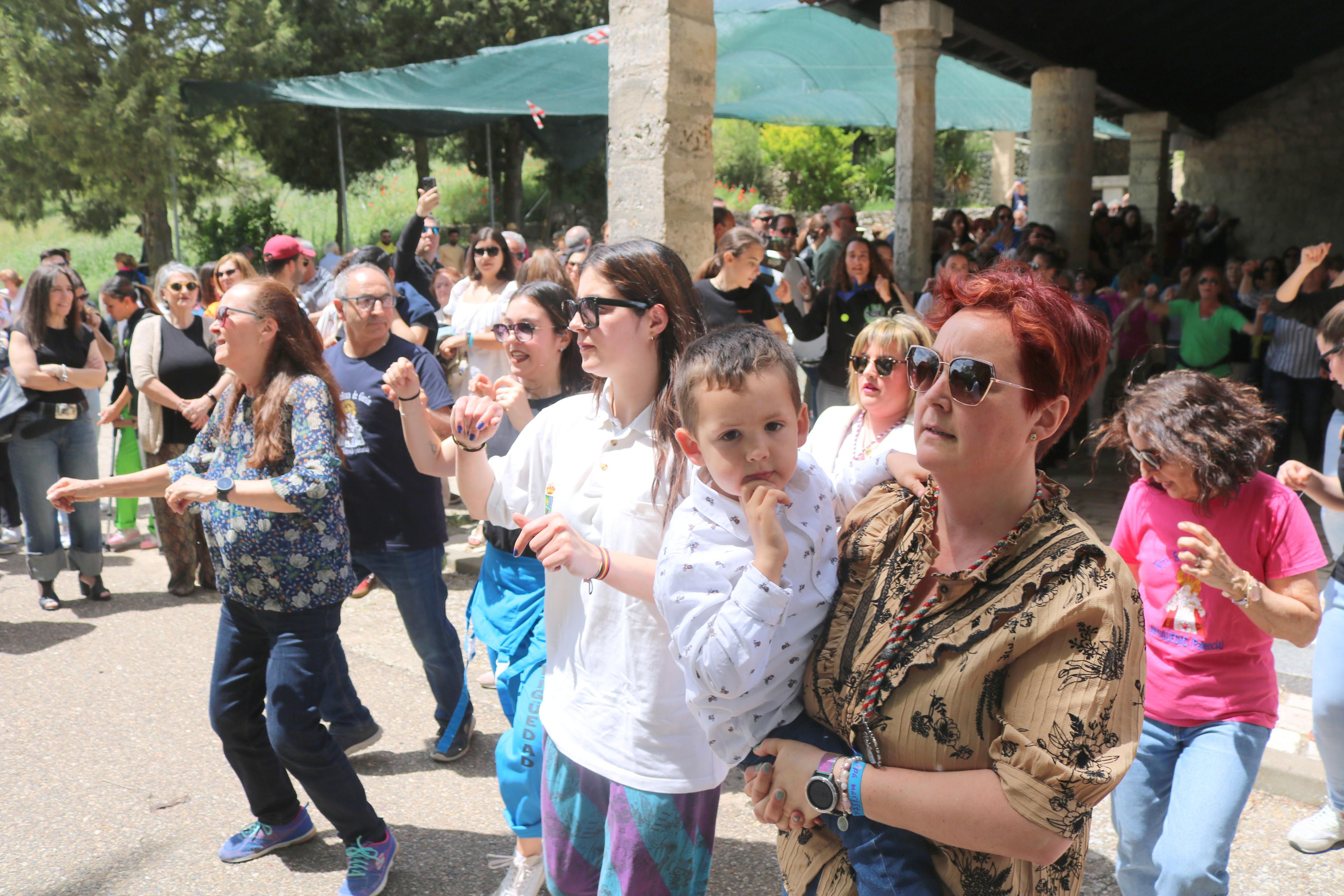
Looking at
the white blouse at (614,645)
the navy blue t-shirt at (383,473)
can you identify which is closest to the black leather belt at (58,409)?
the navy blue t-shirt at (383,473)

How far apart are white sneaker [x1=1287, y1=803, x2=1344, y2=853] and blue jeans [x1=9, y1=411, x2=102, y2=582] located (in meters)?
6.35

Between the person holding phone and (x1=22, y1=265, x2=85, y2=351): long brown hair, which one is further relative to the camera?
the person holding phone

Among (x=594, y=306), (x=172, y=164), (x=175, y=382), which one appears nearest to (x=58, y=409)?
(x=175, y=382)

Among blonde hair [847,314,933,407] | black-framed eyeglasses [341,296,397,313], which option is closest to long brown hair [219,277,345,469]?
black-framed eyeglasses [341,296,397,313]

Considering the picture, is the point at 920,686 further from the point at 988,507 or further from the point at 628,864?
the point at 628,864

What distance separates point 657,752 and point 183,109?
17735mm

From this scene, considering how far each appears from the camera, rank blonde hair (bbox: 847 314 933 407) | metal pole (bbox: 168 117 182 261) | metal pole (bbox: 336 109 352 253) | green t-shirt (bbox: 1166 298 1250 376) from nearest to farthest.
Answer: blonde hair (bbox: 847 314 933 407) < green t-shirt (bbox: 1166 298 1250 376) < metal pole (bbox: 336 109 352 253) < metal pole (bbox: 168 117 182 261)

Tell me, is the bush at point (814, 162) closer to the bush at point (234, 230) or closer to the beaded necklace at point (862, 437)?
the bush at point (234, 230)

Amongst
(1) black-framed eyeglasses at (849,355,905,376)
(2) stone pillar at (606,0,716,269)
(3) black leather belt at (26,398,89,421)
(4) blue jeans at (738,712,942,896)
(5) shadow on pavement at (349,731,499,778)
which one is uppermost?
(2) stone pillar at (606,0,716,269)

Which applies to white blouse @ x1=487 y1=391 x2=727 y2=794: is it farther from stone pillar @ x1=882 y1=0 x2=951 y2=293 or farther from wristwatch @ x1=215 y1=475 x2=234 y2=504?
stone pillar @ x1=882 y1=0 x2=951 y2=293

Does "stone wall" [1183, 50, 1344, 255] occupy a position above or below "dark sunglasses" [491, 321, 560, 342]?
above

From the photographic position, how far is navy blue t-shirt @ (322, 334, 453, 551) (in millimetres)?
3842

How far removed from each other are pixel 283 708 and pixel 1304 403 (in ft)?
28.0

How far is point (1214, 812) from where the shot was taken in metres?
2.28
